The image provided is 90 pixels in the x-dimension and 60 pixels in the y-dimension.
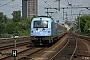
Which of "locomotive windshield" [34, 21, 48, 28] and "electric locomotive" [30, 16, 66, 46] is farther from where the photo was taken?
"locomotive windshield" [34, 21, 48, 28]

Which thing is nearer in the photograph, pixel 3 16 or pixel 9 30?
pixel 9 30

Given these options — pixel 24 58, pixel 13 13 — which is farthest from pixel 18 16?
pixel 24 58

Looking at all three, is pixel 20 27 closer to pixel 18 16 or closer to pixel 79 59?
pixel 18 16

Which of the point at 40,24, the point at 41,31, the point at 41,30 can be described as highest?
the point at 40,24

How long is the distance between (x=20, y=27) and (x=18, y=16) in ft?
208

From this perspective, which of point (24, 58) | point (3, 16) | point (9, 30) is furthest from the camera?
point (3, 16)

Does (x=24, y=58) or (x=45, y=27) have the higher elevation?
(x=45, y=27)

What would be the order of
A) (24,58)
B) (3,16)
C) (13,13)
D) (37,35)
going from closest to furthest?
(24,58), (37,35), (3,16), (13,13)

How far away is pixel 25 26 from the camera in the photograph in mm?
109188

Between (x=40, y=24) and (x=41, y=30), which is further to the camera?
(x=40, y=24)

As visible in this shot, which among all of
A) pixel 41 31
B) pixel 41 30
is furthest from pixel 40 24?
pixel 41 31

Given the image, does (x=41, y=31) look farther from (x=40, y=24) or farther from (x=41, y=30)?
(x=40, y=24)

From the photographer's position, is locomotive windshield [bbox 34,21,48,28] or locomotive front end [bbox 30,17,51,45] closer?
locomotive front end [bbox 30,17,51,45]

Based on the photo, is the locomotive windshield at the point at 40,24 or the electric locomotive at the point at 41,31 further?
the locomotive windshield at the point at 40,24
